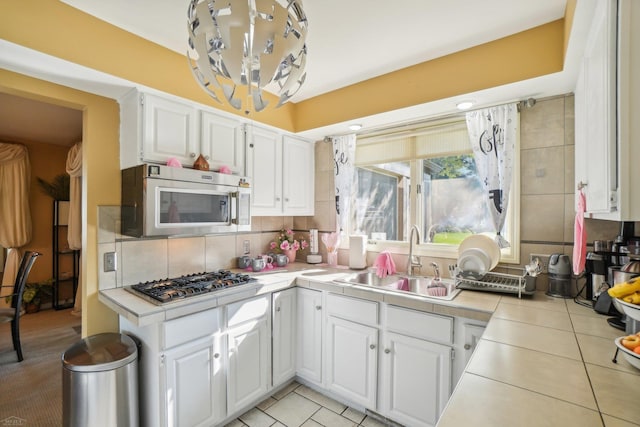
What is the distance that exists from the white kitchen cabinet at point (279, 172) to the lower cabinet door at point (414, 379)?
4.81 ft

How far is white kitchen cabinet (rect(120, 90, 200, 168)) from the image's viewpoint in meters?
1.80

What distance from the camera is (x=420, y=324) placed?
1775 mm

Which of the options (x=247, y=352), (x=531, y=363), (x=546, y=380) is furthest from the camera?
(x=247, y=352)

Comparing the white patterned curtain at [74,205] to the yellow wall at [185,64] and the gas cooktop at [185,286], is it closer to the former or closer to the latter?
the gas cooktop at [185,286]

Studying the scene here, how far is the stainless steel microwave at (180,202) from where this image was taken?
1.72m

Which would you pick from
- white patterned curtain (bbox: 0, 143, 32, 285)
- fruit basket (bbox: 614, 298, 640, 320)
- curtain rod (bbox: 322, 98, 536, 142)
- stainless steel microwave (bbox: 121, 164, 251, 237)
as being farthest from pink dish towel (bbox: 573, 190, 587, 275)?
white patterned curtain (bbox: 0, 143, 32, 285)

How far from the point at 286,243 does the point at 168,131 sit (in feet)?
4.76

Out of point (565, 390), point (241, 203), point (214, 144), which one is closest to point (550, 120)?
point (565, 390)

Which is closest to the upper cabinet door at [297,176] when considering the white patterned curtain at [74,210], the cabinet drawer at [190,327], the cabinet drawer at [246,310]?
the cabinet drawer at [246,310]

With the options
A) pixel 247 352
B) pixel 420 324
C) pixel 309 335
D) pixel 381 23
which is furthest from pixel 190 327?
pixel 381 23

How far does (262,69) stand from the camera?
1032mm

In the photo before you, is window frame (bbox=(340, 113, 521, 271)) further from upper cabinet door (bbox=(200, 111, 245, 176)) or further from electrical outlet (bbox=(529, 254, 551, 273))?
upper cabinet door (bbox=(200, 111, 245, 176))

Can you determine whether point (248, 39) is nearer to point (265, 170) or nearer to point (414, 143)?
point (265, 170)

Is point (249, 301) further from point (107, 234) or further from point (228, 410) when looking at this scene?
point (107, 234)
